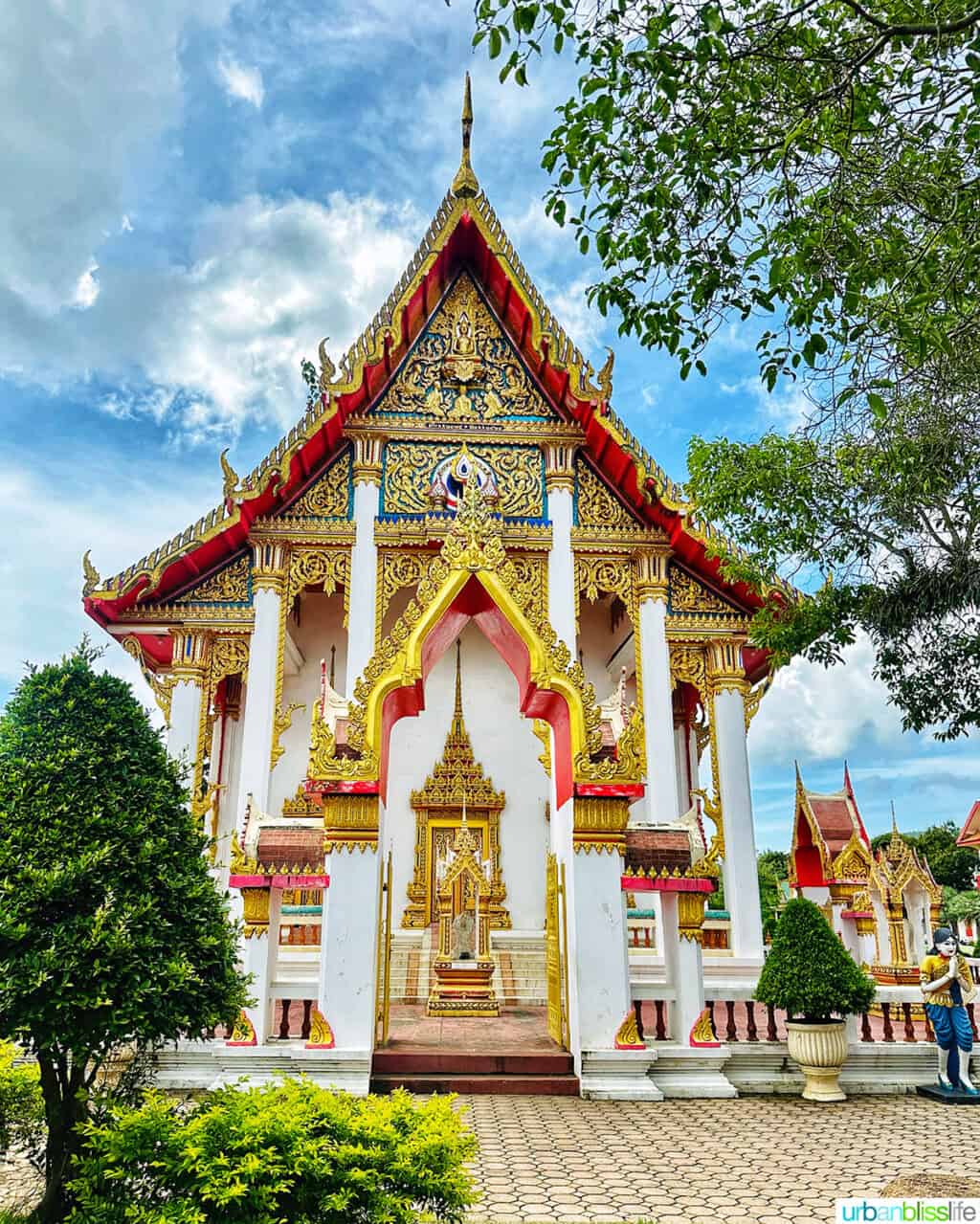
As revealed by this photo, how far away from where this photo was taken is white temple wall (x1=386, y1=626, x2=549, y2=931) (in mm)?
10672

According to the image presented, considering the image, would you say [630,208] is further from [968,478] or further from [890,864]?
[890,864]

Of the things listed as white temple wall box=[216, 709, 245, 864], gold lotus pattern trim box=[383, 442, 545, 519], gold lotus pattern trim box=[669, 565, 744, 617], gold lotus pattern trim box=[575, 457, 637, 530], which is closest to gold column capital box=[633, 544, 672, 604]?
gold lotus pattern trim box=[669, 565, 744, 617]

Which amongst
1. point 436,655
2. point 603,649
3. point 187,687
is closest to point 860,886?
point 603,649

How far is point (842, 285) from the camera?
430 cm

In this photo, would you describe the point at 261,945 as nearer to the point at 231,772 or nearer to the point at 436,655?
the point at 436,655

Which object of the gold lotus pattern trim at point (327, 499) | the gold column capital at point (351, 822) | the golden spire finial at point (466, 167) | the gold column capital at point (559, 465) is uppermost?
the golden spire finial at point (466, 167)

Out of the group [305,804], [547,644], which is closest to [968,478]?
[547,644]

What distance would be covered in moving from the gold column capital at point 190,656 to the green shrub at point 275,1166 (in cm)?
651

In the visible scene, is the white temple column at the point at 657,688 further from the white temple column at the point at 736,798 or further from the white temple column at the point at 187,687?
the white temple column at the point at 187,687

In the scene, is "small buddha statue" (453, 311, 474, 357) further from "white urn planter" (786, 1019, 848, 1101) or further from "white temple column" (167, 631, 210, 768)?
"white urn planter" (786, 1019, 848, 1101)

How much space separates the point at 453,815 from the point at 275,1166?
336 inches

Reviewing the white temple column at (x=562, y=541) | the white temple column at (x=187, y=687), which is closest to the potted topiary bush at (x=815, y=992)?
the white temple column at (x=562, y=541)

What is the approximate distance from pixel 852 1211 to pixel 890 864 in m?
9.03

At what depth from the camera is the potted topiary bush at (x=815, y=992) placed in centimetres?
577
